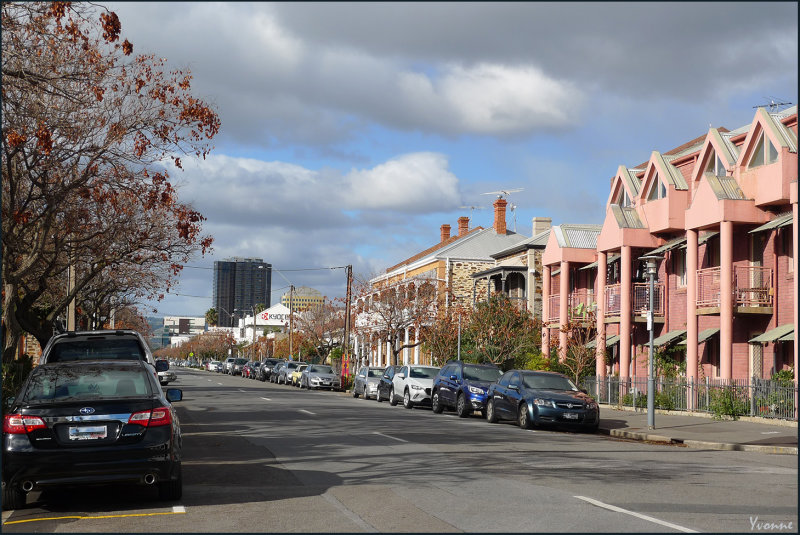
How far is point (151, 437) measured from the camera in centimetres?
973

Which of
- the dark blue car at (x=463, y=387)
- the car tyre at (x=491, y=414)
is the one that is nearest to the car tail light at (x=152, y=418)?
the car tyre at (x=491, y=414)

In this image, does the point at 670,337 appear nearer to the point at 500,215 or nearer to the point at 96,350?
the point at 96,350

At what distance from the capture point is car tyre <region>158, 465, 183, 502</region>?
10.2 m

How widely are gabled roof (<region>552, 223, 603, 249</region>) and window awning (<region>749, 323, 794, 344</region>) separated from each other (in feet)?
42.7

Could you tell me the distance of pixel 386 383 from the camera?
3616cm

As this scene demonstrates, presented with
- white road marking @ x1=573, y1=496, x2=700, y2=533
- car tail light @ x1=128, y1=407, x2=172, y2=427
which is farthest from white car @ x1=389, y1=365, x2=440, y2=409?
car tail light @ x1=128, y1=407, x2=172, y2=427

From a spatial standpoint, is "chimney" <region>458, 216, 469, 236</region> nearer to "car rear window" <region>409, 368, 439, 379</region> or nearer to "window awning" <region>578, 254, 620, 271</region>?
"window awning" <region>578, 254, 620, 271</region>

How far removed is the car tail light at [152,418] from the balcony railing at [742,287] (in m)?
20.6

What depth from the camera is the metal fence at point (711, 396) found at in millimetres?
23062

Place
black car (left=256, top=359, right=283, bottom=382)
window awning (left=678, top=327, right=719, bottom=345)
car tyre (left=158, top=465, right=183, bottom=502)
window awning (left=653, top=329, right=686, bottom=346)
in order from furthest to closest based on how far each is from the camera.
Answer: black car (left=256, top=359, right=283, bottom=382), window awning (left=653, top=329, right=686, bottom=346), window awning (left=678, top=327, right=719, bottom=345), car tyre (left=158, top=465, right=183, bottom=502)

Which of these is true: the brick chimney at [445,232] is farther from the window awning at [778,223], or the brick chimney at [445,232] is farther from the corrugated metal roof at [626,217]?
the window awning at [778,223]

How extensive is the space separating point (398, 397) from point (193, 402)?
24.0 feet

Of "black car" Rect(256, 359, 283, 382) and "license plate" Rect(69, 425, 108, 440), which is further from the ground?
"license plate" Rect(69, 425, 108, 440)

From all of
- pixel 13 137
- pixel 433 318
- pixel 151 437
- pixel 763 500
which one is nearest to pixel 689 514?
pixel 763 500
